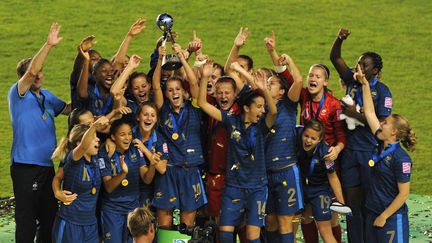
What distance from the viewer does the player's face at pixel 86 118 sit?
1062 centimetres

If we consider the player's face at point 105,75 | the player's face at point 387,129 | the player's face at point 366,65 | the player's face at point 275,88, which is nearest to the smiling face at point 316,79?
the player's face at point 275,88

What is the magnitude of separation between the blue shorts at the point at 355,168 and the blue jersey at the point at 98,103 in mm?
2242

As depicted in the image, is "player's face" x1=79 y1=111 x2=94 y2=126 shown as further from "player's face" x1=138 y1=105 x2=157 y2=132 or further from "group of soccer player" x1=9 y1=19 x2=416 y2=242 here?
"player's face" x1=138 y1=105 x2=157 y2=132

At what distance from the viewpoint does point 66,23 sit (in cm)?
2156

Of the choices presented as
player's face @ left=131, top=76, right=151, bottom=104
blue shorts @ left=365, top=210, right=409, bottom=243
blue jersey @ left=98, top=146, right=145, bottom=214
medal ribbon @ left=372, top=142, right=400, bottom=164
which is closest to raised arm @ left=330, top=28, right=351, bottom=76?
medal ribbon @ left=372, top=142, right=400, bottom=164

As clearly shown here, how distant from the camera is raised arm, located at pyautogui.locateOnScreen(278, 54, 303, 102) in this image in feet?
35.7

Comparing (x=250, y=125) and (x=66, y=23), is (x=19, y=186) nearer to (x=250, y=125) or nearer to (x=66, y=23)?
(x=250, y=125)

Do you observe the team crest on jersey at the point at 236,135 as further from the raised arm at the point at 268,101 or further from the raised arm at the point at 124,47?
the raised arm at the point at 124,47

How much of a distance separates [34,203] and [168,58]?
5.98 ft

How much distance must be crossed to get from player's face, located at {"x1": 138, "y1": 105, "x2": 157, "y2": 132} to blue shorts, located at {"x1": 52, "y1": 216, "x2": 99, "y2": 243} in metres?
1.04

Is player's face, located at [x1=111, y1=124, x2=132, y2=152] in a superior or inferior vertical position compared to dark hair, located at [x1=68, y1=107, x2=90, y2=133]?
inferior

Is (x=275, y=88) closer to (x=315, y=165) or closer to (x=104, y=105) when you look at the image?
(x=315, y=165)

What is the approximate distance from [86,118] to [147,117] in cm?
55

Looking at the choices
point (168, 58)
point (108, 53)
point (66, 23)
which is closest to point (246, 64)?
point (168, 58)
